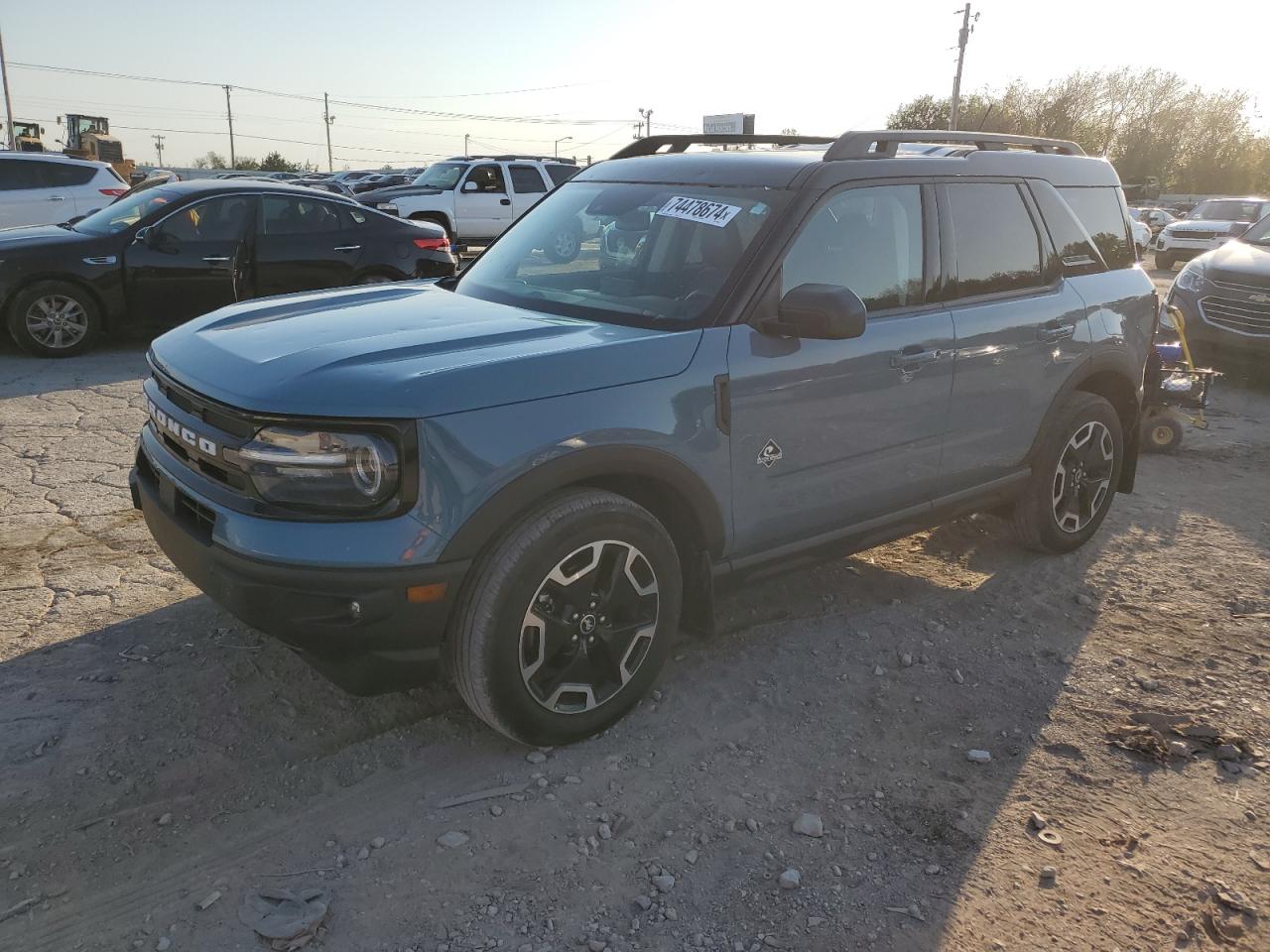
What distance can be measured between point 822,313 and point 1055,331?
69.9 inches

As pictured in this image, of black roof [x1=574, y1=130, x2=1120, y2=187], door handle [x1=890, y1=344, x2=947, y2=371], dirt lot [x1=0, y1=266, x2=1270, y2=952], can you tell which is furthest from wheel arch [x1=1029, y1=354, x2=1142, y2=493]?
door handle [x1=890, y1=344, x2=947, y2=371]

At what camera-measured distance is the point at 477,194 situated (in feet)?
61.5

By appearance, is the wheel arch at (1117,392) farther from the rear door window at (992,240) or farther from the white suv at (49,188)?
the white suv at (49,188)

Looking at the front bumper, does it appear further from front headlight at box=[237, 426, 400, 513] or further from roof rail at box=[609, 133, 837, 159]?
roof rail at box=[609, 133, 837, 159]

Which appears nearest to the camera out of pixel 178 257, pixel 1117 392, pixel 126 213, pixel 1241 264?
pixel 1117 392

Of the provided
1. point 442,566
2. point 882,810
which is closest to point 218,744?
point 442,566

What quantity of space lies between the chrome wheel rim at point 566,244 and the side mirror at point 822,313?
107 cm

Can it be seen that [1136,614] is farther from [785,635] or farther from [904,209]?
[904,209]

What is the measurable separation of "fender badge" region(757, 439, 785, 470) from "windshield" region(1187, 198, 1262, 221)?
24.9m

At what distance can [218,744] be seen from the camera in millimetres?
3123

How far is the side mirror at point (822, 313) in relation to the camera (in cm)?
316

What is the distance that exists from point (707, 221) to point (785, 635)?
1696 millimetres

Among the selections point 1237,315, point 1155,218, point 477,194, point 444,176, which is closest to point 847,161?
point 1237,315

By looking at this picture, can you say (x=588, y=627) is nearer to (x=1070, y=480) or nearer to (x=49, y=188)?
(x=1070, y=480)
